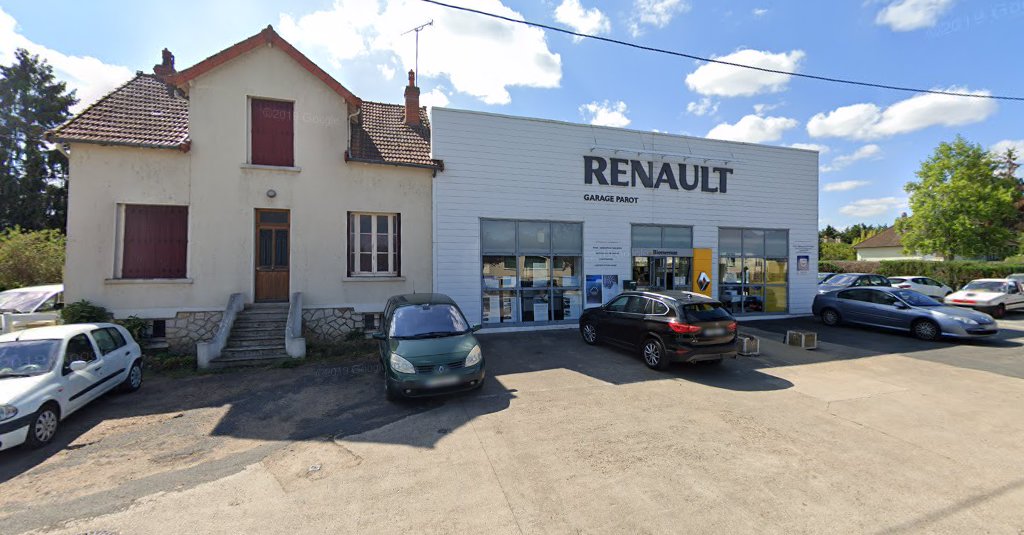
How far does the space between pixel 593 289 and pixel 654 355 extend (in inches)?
186

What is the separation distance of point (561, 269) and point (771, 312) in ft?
28.8

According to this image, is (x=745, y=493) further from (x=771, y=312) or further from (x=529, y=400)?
(x=771, y=312)

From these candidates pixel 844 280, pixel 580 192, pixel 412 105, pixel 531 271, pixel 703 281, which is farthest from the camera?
pixel 844 280

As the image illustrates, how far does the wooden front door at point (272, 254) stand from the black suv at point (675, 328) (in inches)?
348

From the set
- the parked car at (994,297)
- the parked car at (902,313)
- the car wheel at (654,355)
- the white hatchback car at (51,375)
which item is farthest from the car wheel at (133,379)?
the parked car at (994,297)

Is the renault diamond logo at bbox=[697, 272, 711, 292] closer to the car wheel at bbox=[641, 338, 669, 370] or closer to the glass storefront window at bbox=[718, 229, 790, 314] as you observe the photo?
the glass storefront window at bbox=[718, 229, 790, 314]

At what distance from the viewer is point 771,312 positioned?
579 inches

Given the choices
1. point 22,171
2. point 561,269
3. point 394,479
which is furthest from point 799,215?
point 22,171

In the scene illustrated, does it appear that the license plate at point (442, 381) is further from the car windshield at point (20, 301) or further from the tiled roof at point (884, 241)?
the tiled roof at point (884, 241)

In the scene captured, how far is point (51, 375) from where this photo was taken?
5223 millimetres

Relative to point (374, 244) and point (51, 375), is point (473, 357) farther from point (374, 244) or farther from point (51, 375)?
point (374, 244)

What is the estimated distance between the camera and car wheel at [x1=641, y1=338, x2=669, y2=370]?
7.72 metres

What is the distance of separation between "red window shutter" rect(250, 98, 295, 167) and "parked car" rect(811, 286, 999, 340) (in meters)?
17.5

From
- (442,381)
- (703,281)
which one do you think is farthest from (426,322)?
(703,281)
